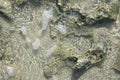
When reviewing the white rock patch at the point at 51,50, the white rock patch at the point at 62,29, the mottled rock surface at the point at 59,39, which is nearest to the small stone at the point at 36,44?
the mottled rock surface at the point at 59,39

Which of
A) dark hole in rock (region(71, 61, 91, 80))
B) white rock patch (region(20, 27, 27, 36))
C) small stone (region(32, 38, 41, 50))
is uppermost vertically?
white rock patch (region(20, 27, 27, 36))

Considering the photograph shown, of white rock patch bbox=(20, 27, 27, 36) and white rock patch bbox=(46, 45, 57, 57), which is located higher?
white rock patch bbox=(20, 27, 27, 36)

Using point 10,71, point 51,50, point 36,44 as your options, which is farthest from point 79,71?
point 10,71

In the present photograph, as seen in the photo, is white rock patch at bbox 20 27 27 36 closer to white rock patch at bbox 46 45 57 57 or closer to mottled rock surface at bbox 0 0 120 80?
mottled rock surface at bbox 0 0 120 80

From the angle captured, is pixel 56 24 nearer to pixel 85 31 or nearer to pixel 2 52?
pixel 85 31

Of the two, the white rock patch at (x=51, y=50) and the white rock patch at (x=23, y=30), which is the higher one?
the white rock patch at (x=23, y=30)

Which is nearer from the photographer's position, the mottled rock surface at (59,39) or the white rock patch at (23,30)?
the mottled rock surface at (59,39)

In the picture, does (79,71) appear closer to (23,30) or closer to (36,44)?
(36,44)

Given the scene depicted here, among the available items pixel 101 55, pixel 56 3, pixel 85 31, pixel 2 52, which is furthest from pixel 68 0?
pixel 2 52

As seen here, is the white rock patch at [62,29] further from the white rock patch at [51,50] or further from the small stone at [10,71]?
the small stone at [10,71]

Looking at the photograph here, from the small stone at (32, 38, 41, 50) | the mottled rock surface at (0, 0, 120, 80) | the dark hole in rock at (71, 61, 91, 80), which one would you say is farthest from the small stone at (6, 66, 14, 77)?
the dark hole in rock at (71, 61, 91, 80)

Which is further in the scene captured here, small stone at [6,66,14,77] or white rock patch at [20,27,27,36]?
white rock patch at [20,27,27,36]
